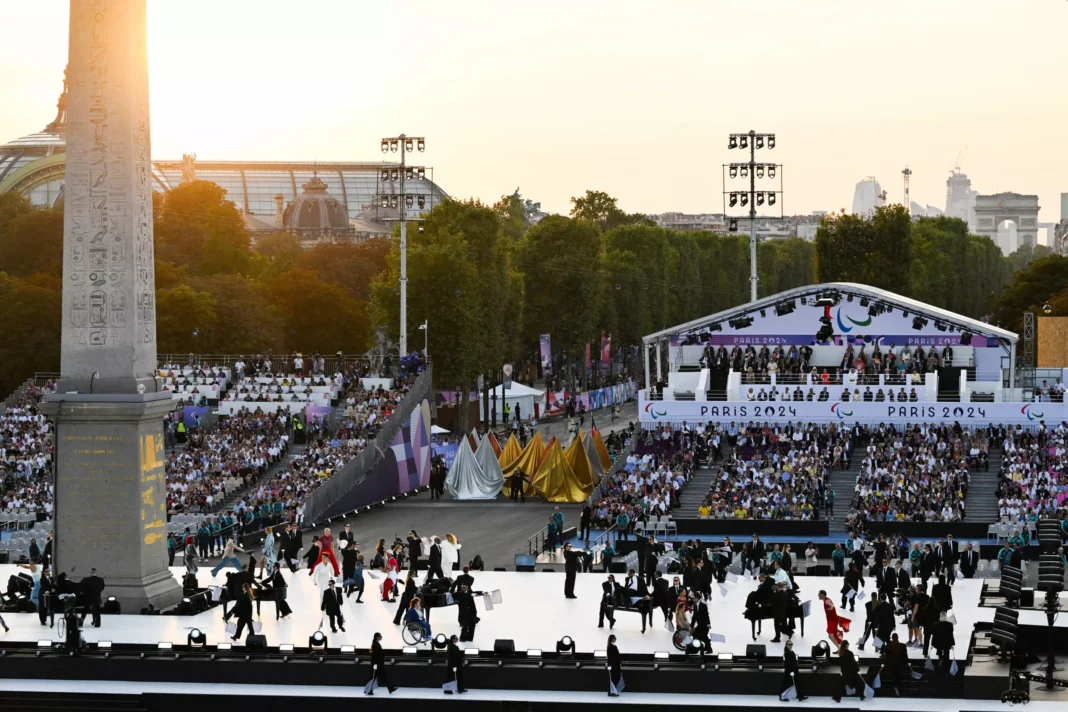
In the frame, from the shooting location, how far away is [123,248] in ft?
94.1

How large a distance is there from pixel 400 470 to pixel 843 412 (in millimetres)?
15009

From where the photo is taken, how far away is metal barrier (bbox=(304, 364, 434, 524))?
47.2 meters

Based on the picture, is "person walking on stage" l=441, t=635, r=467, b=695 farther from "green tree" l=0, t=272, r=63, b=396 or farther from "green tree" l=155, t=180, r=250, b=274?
"green tree" l=155, t=180, r=250, b=274

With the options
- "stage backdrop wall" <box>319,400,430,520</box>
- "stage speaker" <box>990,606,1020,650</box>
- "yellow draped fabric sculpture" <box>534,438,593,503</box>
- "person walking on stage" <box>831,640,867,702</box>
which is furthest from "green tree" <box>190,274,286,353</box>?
"person walking on stage" <box>831,640,867,702</box>

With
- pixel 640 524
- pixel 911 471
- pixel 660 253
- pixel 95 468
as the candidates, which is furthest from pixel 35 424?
pixel 660 253

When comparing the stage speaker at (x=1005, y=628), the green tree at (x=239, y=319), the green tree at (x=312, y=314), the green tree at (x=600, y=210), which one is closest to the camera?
the stage speaker at (x=1005, y=628)

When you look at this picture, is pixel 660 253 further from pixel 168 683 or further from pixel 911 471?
pixel 168 683

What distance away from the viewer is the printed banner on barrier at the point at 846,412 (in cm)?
4988

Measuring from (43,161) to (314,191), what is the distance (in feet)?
166

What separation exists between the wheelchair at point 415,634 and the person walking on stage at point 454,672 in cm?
203

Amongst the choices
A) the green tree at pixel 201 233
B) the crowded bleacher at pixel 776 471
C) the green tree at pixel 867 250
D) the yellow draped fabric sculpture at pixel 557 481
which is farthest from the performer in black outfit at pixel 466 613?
the green tree at pixel 867 250

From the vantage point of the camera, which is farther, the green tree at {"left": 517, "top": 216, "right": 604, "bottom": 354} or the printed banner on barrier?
the green tree at {"left": 517, "top": 216, "right": 604, "bottom": 354}

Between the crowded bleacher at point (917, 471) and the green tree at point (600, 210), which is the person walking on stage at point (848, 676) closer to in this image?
the crowded bleacher at point (917, 471)

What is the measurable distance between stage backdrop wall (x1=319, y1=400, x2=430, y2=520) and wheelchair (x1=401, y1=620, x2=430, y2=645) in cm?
2017
